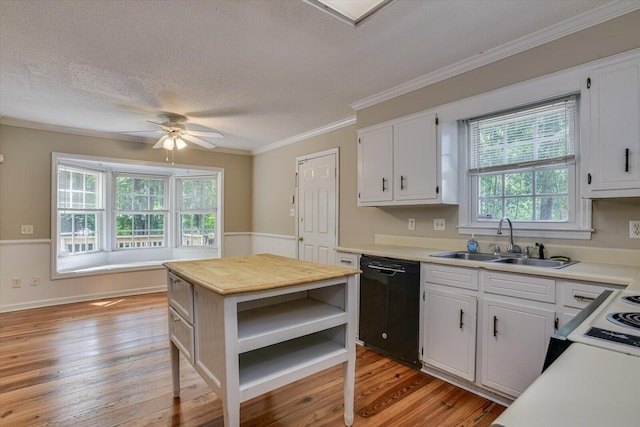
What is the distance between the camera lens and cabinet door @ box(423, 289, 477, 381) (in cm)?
219

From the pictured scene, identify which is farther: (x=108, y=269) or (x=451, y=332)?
(x=108, y=269)

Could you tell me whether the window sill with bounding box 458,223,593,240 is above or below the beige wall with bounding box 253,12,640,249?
below

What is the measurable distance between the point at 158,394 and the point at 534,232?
292 cm

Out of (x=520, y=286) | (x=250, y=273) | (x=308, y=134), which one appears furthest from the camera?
(x=308, y=134)

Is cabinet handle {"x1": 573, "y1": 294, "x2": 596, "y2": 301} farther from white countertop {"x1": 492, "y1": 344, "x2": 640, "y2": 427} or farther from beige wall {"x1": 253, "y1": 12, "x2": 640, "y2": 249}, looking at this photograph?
white countertop {"x1": 492, "y1": 344, "x2": 640, "y2": 427}

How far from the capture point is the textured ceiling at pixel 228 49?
1919 millimetres

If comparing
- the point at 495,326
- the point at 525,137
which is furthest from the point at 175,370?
the point at 525,137

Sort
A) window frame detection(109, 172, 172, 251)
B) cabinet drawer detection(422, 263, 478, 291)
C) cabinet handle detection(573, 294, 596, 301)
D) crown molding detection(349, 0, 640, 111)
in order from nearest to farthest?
cabinet handle detection(573, 294, 596, 301)
crown molding detection(349, 0, 640, 111)
cabinet drawer detection(422, 263, 478, 291)
window frame detection(109, 172, 172, 251)

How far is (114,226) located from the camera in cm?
538

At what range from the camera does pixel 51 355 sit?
9.32 ft

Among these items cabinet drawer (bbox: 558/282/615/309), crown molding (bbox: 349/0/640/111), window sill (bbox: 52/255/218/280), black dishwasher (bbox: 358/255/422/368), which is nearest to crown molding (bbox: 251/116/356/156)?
crown molding (bbox: 349/0/640/111)

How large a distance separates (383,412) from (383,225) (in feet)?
6.09

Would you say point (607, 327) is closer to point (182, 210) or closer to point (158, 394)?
point (158, 394)

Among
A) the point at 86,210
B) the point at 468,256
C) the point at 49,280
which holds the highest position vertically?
the point at 86,210
